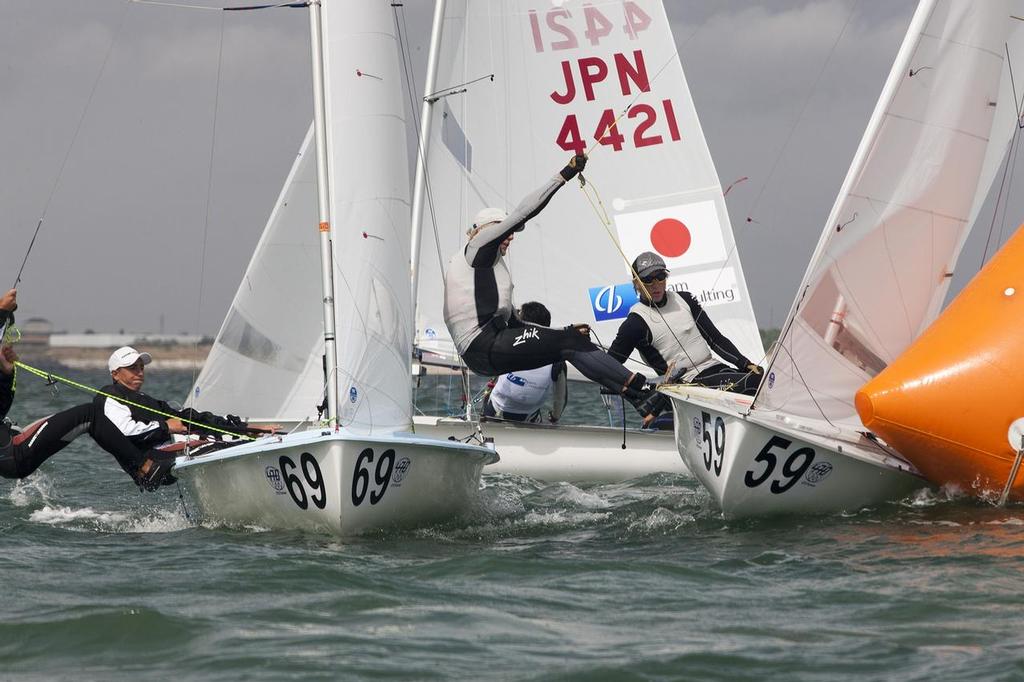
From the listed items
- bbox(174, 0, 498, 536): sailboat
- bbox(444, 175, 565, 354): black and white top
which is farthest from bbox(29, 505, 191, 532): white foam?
bbox(444, 175, 565, 354): black and white top

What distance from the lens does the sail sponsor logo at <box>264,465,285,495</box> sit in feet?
20.7

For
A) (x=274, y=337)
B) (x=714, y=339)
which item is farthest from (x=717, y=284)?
(x=274, y=337)

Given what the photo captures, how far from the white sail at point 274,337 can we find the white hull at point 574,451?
4.24 feet

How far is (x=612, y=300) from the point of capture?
37.6ft

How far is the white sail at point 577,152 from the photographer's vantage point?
11328mm

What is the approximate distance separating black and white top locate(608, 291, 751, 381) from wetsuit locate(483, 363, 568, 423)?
156cm

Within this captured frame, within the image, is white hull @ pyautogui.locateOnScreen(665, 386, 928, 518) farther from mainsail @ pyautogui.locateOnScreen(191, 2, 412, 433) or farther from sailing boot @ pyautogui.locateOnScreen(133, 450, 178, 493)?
sailing boot @ pyautogui.locateOnScreen(133, 450, 178, 493)

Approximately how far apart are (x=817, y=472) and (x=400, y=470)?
80.4 inches

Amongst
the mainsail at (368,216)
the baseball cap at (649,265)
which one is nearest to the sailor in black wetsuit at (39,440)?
the mainsail at (368,216)

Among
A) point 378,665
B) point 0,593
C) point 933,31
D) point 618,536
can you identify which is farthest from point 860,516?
point 0,593

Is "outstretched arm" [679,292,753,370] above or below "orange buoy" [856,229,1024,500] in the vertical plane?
above

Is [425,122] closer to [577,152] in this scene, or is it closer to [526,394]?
[577,152]

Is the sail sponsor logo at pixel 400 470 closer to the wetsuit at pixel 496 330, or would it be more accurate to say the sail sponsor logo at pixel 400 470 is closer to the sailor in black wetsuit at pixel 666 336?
the wetsuit at pixel 496 330

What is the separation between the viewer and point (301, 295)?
415 inches
